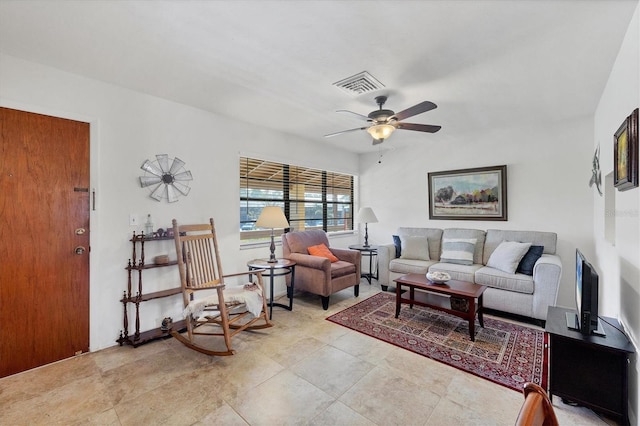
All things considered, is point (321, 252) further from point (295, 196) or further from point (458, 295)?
point (458, 295)

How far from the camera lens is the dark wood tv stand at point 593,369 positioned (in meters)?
1.65

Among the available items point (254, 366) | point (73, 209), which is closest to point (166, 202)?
point (73, 209)

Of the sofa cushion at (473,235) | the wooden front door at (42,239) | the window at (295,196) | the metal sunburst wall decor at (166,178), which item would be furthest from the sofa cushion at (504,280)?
the wooden front door at (42,239)

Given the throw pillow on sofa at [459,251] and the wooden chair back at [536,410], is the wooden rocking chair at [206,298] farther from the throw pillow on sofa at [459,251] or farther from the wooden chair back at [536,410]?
the throw pillow on sofa at [459,251]

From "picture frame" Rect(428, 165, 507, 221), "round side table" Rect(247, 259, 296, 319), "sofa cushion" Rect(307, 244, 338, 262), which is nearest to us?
"round side table" Rect(247, 259, 296, 319)

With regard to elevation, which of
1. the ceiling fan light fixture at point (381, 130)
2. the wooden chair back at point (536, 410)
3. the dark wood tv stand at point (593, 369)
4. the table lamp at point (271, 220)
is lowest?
the dark wood tv stand at point (593, 369)

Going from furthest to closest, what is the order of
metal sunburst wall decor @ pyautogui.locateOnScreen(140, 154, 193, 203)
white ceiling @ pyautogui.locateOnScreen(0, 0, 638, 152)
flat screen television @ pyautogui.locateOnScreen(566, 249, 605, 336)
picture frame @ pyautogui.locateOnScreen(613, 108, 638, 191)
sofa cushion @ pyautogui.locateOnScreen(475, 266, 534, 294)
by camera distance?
sofa cushion @ pyautogui.locateOnScreen(475, 266, 534, 294), metal sunburst wall decor @ pyautogui.locateOnScreen(140, 154, 193, 203), flat screen television @ pyautogui.locateOnScreen(566, 249, 605, 336), white ceiling @ pyautogui.locateOnScreen(0, 0, 638, 152), picture frame @ pyautogui.locateOnScreen(613, 108, 638, 191)

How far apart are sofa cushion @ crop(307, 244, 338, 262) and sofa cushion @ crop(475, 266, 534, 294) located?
1870 millimetres

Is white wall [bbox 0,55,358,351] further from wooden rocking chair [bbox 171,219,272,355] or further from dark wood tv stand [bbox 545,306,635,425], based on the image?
dark wood tv stand [bbox 545,306,635,425]

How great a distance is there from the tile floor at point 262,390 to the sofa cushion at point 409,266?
1.61 m

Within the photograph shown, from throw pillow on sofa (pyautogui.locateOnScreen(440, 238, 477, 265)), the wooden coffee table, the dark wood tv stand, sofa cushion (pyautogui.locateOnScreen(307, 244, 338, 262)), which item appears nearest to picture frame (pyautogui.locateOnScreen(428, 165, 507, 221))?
throw pillow on sofa (pyautogui.locateOnScreen(440, 238, 477, 265))

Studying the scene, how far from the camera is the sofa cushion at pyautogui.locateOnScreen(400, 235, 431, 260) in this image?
14.1 feet

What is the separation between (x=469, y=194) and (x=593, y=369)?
301 cm

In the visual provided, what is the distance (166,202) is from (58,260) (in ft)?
3.28
